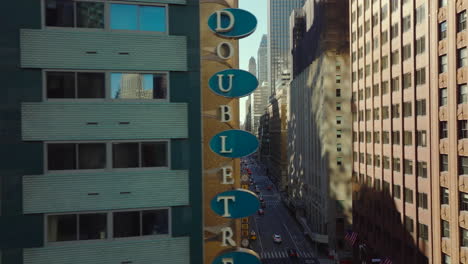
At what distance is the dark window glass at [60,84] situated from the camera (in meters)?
13.5

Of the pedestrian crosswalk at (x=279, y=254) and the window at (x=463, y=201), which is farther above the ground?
the window at (x=463, y=201)

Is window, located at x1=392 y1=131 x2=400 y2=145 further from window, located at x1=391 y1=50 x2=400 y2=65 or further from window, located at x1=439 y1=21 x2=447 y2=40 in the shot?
window, located at x1=439 y1=21 x2=447 y2=40

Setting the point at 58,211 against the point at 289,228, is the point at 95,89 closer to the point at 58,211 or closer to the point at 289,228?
the point at 58,211

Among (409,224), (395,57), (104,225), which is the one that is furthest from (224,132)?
(395,57)

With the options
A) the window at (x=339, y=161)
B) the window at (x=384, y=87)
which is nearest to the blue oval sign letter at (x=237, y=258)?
the window at (x=384, y=87)

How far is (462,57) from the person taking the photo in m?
35.1

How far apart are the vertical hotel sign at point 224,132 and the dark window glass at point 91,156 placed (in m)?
4.12

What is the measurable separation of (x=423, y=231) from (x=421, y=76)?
1896cm

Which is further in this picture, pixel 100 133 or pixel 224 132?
pixel 224 132

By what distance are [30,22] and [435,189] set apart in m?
41.2

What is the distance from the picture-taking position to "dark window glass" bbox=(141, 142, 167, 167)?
14055 millimetres

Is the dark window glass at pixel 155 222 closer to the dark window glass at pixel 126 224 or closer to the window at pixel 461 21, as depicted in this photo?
the dark window glass at pixel 126 224

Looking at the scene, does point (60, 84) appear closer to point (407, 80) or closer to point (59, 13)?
point (59, 13)

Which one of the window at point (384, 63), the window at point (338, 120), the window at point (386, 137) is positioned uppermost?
the window at point (384, 63)
